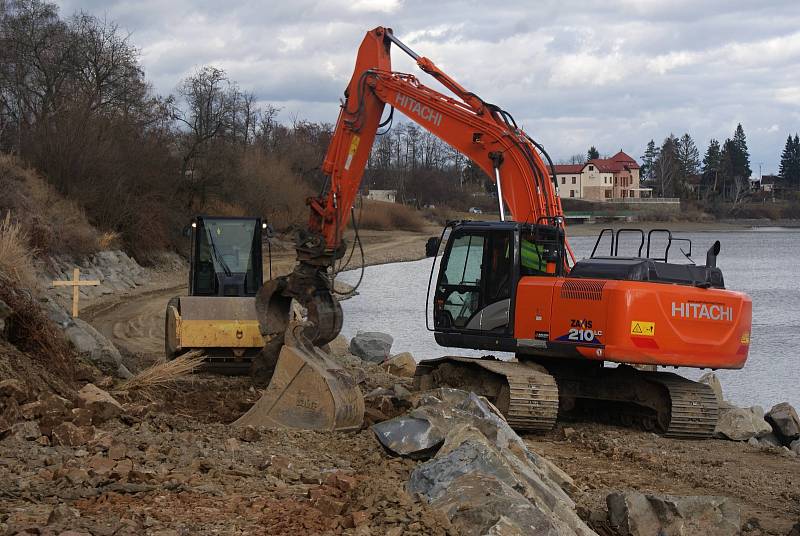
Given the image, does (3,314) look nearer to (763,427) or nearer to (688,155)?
(763,427)

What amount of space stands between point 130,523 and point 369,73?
7820 mm

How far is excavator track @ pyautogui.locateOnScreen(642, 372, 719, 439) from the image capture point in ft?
34.5

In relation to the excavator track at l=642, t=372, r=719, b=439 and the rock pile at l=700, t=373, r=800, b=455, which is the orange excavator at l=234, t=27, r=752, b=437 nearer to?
the excavator track at l=642, t=372, r=719, b=439

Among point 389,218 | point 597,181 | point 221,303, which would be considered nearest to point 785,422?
point 221,303

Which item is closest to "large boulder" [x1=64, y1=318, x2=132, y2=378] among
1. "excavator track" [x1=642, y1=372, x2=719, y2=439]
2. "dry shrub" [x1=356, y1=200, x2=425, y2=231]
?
"excavator track" [x1=642, y1=372, x2=719, y2=439]

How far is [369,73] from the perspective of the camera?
12273 mm

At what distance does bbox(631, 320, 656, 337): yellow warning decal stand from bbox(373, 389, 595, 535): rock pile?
2.23m

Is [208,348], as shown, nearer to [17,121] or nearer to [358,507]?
[358,507]

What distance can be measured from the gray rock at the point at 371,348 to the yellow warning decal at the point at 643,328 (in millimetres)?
8984

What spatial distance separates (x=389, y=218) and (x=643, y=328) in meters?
55.5

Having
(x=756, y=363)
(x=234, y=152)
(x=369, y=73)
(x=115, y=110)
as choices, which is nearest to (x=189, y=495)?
(x=369, y=73)

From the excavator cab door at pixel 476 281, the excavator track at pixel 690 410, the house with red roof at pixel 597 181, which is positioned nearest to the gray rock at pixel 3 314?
the excavator cab door at pixel 476 281

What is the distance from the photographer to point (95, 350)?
1169 cm

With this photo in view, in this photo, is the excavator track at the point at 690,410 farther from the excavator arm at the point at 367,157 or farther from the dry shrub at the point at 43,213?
the dry shrub at the point at 43,213
